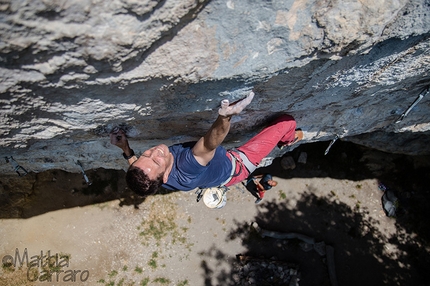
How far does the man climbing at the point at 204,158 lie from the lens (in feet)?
9.57

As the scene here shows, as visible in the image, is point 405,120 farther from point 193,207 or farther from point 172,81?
point 193,207

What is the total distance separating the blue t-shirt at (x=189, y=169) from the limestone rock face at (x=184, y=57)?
409 millimetres

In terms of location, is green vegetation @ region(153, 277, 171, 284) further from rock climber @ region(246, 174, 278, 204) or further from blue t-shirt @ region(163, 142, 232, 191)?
blue t-shirt @ region(163, 142, 232, 191)

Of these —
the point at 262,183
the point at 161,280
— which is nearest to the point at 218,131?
the point at 262,183

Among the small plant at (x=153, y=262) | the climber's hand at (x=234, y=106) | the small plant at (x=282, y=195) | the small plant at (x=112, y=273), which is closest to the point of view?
the climber's hand at (x=234, y=106)

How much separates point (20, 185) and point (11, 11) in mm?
5719

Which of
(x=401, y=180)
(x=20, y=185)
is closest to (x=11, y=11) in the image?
(x=20, y=185)

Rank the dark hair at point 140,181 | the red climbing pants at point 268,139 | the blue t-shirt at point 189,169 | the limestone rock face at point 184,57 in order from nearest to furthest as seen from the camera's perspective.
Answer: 1. the limestone rock face at point 184,57
2. the dark hair at point 140,181
3. the blue t-shirt at point 189,169
4. the red climbing pants at point 268,139

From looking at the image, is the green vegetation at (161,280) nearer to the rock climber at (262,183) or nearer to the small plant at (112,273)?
the small plant at (112,273)

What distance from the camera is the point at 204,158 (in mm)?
3264

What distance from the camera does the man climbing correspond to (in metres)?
2.92

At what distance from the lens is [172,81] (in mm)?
2277

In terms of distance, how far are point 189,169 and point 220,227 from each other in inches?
152

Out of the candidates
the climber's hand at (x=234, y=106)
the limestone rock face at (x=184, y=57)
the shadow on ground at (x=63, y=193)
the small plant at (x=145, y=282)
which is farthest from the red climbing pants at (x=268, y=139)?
the small plant at (x=145, y=282)
